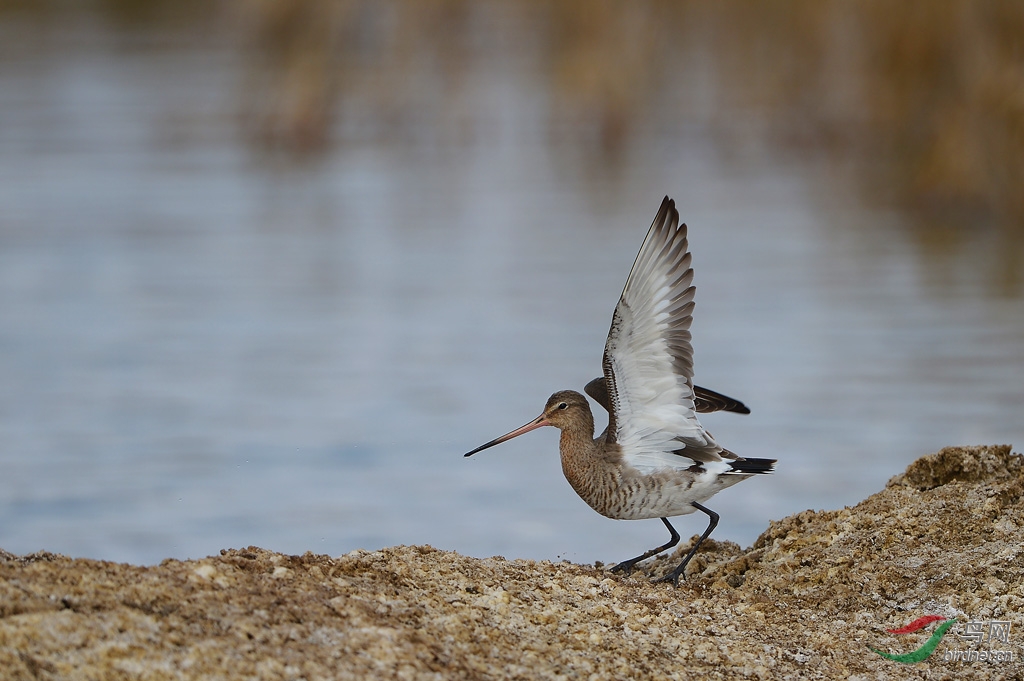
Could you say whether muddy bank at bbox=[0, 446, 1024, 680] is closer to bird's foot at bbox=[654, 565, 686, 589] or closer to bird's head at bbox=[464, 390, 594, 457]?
bird's foot at bbox=[654, 565, 686, 589]

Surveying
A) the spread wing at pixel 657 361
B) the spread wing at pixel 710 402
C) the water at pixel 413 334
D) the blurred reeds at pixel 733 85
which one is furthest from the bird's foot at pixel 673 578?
the blurred reeds at pixel 733 85

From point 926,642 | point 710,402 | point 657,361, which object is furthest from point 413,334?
point 926,642

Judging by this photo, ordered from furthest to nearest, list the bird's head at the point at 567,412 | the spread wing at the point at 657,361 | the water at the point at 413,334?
the water at the point at 413,334, the bird's head at the point at 567,412, the spread wing at the point at 657,361

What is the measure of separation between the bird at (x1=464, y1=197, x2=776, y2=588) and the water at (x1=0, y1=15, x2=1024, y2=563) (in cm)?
170

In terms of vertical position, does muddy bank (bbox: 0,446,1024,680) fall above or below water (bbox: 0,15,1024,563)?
below

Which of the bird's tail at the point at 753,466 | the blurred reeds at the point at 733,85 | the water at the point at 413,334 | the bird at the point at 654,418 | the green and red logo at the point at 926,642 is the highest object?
the blurred reeds at the point at 733,85

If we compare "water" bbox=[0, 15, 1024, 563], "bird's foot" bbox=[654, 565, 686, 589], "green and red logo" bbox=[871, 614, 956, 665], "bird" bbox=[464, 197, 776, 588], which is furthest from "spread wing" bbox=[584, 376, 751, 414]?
"green and red logo" bbox=[871, 614, 956, 665]

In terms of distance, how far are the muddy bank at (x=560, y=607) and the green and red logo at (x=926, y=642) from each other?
1.0 inches

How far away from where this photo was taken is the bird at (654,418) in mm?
6121

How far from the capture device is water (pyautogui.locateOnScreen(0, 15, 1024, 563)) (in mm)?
8977

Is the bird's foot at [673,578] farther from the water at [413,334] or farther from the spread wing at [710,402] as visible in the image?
the water at [413,334]

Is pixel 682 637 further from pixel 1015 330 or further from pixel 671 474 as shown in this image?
pixel 1015 330

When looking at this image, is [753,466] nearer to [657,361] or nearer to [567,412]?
[657,361]

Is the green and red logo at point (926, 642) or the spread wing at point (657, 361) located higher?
the spread wing at point (657, 361)
